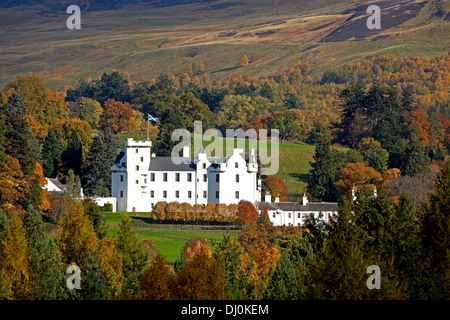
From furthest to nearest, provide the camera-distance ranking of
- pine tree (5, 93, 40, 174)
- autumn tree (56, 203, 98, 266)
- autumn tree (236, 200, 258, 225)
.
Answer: autumn tree (236, 200, 258, 225) < pine tree (5, 93, 40, 174) < autumn tree (56, 203, 98, 266)

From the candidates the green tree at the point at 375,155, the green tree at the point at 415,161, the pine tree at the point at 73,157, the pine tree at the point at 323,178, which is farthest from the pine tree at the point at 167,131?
the green tree at the point at 415,161

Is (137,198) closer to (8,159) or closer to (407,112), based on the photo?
(8,159)

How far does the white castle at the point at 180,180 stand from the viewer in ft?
331

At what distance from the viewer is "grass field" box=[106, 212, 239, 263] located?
7375 cm

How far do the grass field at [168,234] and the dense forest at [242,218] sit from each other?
270 centimetres

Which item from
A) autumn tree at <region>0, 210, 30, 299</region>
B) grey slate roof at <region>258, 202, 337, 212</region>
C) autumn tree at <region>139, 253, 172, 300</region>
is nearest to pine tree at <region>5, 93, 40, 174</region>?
grey slate roof at <region>258, 202, 337, 212</region>

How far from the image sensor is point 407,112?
479 ft

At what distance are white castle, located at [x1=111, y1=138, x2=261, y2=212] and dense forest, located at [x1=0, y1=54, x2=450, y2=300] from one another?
359 centimetres

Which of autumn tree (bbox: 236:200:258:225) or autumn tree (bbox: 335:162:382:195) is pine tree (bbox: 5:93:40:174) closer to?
autumn tree (bbox: 236:200:258:225)

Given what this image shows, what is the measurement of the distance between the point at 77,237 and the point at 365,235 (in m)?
19.7

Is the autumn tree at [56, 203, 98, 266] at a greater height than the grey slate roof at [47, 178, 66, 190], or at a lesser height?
lesser

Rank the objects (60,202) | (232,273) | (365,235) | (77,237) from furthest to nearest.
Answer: (60,202) → (77,237) → (232,273) → (365,235)

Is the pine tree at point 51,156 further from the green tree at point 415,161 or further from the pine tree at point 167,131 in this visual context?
the green tree at point 415,161
